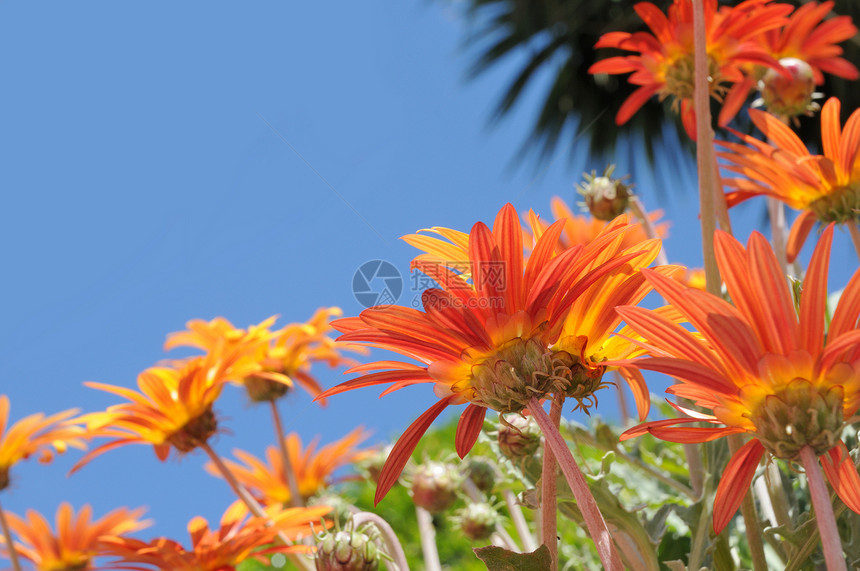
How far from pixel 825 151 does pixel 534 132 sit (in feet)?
24.2

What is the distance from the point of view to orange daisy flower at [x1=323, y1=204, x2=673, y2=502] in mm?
451

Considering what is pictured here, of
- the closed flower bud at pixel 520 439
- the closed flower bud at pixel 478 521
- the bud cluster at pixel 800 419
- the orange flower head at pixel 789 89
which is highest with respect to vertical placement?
the orange flower head at pixel 789 89

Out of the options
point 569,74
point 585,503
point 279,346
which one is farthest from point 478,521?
point 569,74

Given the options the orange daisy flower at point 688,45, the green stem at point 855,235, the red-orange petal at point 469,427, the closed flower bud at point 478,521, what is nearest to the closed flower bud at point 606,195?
the orange daisy flower at point 688,45

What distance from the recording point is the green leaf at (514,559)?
446 millimetres

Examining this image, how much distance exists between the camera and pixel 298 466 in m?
1.35

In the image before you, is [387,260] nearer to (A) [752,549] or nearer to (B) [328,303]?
(B) [328,303]

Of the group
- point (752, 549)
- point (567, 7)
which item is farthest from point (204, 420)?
point (567, 7)

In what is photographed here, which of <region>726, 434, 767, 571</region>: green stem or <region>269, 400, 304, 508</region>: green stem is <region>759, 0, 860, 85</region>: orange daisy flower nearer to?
<region>726, 434, 767, 571</region>: green stem

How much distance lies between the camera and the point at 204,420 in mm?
896

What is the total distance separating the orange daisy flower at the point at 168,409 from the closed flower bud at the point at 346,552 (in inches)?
11.6

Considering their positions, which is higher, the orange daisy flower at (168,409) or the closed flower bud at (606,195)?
the closed flower bud at (606,195)

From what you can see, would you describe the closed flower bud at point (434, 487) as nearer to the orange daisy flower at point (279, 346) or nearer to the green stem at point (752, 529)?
the orange daisy flower at point (279, 346)

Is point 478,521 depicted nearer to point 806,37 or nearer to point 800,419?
point 800,419
